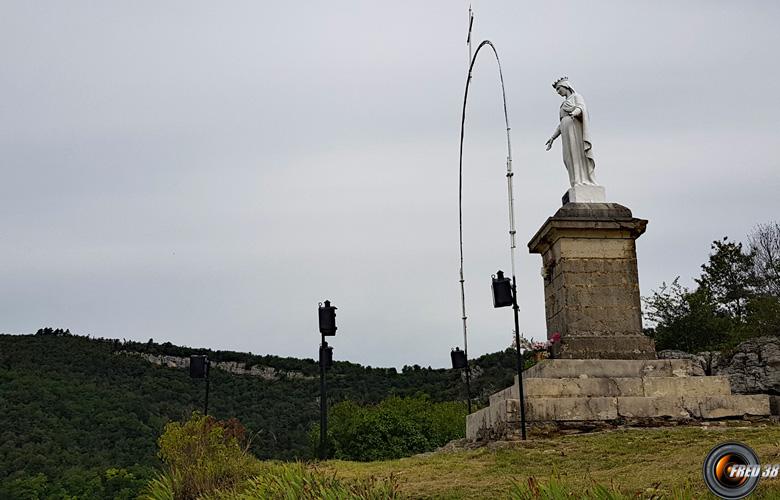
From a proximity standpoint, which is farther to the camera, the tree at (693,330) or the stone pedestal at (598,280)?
the tree at (693,330)

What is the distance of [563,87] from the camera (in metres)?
15.0

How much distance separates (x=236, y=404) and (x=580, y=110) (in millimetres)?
28120

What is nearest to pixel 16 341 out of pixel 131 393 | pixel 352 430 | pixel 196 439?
pixel 131 393

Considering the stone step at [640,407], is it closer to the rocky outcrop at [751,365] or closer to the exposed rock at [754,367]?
the rocky outcrop at [751,365]

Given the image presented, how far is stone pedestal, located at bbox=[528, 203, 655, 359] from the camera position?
532 inches

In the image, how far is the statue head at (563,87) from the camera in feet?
49.2

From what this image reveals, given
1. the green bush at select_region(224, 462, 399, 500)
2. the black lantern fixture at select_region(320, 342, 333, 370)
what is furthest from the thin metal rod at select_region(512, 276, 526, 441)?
the black lantern fixture at select_region(320, 342, 333, 370)

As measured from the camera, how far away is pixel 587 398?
12.4 m

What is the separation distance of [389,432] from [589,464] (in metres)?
13.2

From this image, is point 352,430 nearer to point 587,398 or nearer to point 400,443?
point 400,443

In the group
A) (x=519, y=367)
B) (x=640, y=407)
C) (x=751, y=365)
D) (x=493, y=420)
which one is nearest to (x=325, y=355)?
(x=493, y=420)

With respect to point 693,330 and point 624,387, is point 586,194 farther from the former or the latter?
point 693,330

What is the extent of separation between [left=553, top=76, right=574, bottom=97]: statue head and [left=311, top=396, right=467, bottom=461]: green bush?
1038cm

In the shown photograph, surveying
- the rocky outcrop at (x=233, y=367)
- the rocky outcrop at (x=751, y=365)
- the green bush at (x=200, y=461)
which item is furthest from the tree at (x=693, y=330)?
the rocky outcrop at (x=233, y=367)
